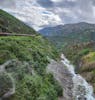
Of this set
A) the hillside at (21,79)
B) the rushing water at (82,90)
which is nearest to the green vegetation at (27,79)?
the hillside at (21,79)

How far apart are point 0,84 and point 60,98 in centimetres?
1485

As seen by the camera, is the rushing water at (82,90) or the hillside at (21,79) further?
the rushing water at (82,90)

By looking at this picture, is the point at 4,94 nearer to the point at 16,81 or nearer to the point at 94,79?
A: the point at 16,81

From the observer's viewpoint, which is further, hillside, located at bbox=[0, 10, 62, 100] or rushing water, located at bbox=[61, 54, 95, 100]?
rushing water, located at bbox=[61, 54, 95, 100]

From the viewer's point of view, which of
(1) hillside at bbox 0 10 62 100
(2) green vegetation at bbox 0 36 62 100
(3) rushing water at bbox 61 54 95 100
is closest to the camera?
(1) hillside at bbox 0 10 62 100

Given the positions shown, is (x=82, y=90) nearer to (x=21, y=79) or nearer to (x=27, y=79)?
(x=27, y=79)

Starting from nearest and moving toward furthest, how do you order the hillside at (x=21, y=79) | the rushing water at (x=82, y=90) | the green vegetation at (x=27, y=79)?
the hillside at (x=21, y=79) → the green vegetation at (x=27, y=79) → the rushing water at (x=82, y=90)

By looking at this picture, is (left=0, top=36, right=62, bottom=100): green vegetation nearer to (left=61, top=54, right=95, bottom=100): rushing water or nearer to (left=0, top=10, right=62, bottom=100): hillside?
(left=0, top=10, right=62, bottom=100): hillside

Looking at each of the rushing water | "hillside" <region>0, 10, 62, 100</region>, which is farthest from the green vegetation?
the rushing water

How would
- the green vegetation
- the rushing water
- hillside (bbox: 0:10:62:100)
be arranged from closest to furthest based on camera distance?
hillside (bbox: 0:10:62:100) → the green vegetation → the rushing water

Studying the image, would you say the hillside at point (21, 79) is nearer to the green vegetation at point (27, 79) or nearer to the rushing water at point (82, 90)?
the green vegetation at point (27, 79)

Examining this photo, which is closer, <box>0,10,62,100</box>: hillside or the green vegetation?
<box>0,10,62,100</box>: hillside

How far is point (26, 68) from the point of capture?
35.5 m

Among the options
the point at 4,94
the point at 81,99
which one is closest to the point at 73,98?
the point at 81,99
